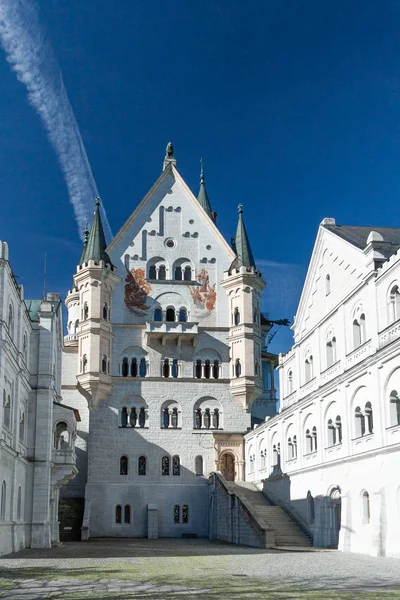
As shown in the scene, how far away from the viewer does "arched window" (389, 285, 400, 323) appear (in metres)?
33.8

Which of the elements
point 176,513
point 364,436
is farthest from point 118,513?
point 364,436

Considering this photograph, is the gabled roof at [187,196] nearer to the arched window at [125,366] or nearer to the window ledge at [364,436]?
the arched window at [125,366]

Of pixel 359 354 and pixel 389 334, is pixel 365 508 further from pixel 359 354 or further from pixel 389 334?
pixel 389 334

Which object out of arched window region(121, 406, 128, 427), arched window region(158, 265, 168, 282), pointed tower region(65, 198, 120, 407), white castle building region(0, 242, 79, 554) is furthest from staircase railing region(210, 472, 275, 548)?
arched window region(158, 265, 168, 282)

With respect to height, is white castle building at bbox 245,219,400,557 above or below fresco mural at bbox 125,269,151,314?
below

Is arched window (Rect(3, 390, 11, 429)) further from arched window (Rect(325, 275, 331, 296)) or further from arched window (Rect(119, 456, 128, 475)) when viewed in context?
arched window (Rect(119, 456, 128, 475))

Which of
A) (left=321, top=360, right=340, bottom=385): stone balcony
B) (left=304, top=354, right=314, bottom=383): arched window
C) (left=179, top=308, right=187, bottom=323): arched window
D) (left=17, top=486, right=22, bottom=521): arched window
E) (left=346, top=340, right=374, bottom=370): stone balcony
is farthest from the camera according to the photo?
(left=179, top=308, right=187, bottom=323): arched window

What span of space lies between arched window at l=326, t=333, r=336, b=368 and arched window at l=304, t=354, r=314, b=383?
3.36 m

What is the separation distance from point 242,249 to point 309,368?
21597 mm

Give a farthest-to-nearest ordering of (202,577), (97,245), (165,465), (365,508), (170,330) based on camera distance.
A: (97,245) < (170,330) < (165,465) < (365,508) < (202,577)

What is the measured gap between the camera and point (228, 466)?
63.8 m

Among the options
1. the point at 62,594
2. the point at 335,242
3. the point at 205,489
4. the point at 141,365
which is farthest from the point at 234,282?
the point at 62,594

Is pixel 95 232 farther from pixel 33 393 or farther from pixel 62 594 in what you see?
pixel 62 594

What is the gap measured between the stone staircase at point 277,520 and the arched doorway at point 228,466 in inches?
259
